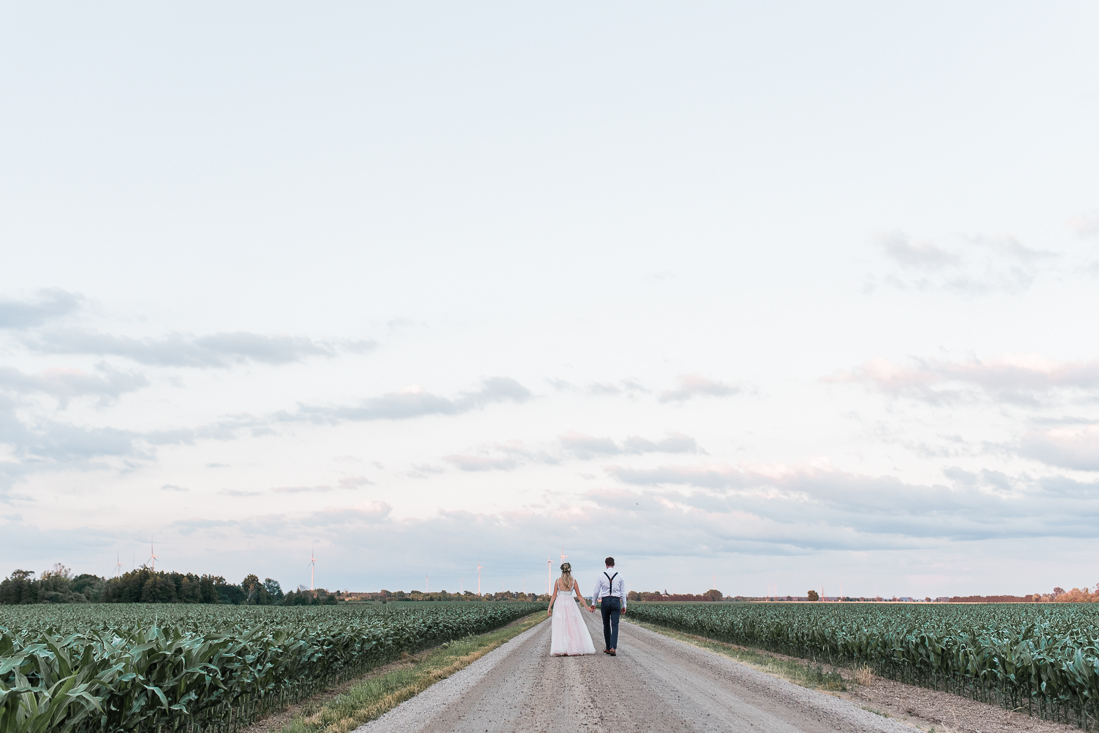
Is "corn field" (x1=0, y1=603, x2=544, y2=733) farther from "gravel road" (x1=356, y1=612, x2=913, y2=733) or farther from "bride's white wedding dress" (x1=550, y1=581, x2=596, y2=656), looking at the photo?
"bride's white wedding dress" (x1=550, y1=581, x2=596, y2=656)

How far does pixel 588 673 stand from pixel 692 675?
2749 mm

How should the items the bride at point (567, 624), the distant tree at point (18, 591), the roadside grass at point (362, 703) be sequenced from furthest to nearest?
the distant tree at point (18, 591) → the bride at point (567, 624) → the roadside grass at point (362, 703)

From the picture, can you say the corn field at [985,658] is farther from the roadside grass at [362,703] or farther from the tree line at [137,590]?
the tree line at [137,590]

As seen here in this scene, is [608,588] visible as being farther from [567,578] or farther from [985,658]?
[985,658]

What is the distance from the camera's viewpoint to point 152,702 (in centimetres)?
955

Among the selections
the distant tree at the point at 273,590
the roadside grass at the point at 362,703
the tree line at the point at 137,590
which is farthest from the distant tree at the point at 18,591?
the roadside grass at the point at 362,703

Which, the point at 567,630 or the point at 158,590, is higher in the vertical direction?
the point at 567,630

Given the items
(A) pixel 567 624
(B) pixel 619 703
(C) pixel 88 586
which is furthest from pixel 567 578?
(C) pixel 88 586

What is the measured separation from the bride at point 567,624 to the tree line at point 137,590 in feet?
366

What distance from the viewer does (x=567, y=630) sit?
2166 centimetres

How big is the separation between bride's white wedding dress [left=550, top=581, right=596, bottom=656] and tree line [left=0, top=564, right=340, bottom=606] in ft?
366

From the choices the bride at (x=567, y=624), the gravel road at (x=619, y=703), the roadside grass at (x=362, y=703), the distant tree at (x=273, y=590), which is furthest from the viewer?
the distant tree at (x=273, y=590)

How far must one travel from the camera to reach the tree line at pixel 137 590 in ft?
372

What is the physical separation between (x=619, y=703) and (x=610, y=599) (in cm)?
943
